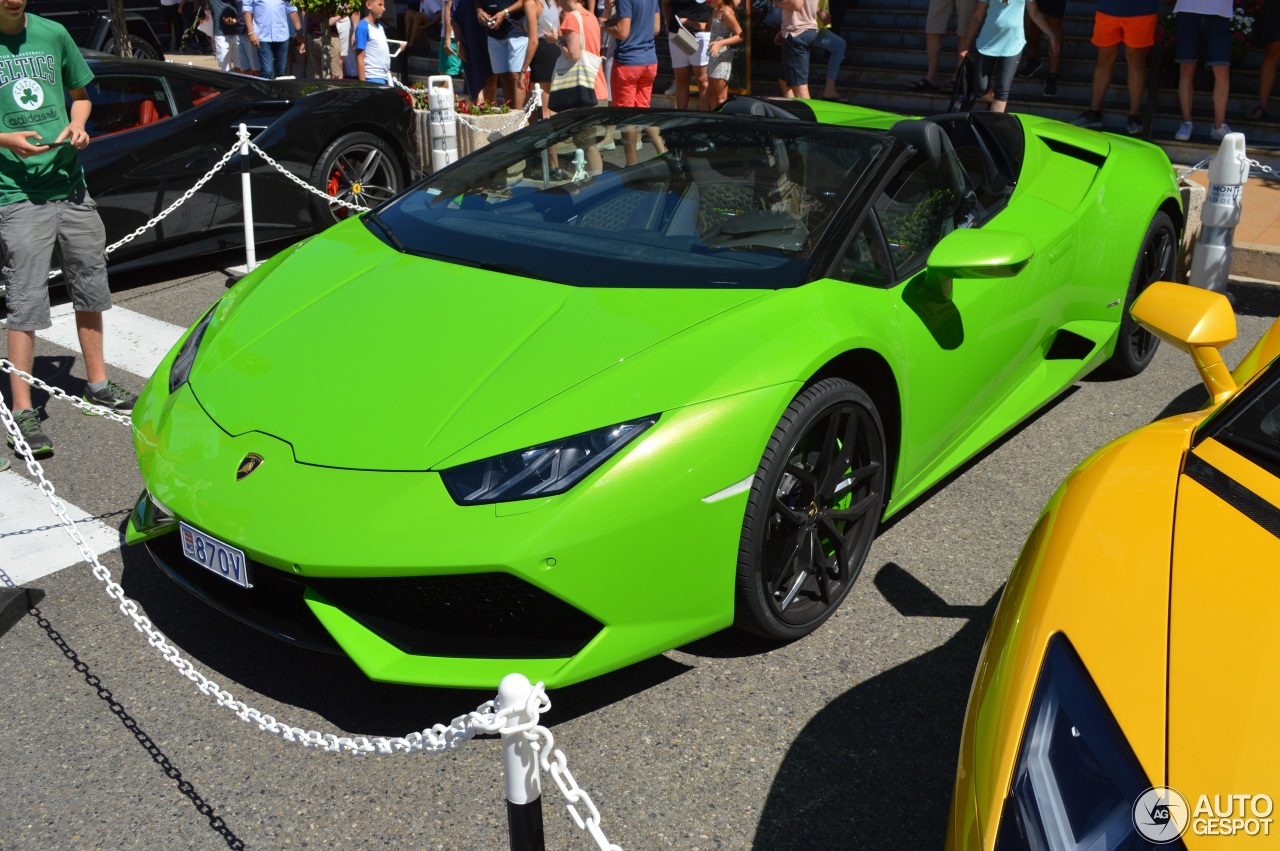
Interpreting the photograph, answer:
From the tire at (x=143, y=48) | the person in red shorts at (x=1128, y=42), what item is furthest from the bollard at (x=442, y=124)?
the tire at (x=143, y=48)

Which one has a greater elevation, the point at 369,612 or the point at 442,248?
the point at 442,248

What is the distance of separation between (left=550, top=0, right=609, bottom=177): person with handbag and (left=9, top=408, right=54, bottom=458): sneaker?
14.6 ft

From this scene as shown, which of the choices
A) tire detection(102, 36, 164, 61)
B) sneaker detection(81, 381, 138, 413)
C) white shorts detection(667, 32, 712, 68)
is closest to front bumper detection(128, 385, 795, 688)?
sneaker detection(81, 381, 138, 413)

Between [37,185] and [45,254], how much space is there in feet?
0.88

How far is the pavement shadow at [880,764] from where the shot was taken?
2.69m

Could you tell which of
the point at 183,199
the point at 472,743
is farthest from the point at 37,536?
the point at 183,199

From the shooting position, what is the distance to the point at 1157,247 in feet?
17.2

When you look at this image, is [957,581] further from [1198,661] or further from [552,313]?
[1198,661]

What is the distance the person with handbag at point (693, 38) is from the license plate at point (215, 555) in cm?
Result: 739

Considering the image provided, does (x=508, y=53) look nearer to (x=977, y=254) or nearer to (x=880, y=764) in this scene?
(x=977, y=254)

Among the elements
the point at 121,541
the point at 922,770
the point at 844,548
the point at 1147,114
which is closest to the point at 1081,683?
the point at 922,770

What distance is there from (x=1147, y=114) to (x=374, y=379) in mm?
7728

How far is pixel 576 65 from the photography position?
27.1ft

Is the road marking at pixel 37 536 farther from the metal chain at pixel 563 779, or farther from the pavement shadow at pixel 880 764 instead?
the metal chain at pixel 563 779
